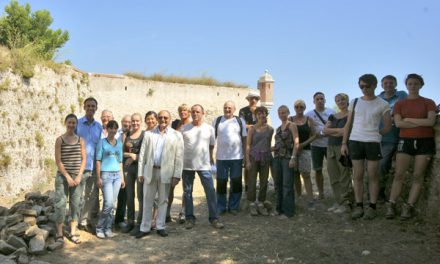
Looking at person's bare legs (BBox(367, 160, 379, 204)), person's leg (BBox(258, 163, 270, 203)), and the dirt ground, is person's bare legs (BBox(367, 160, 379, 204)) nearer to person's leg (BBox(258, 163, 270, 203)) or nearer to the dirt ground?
the dirt ground

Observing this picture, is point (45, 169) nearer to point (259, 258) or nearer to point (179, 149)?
point (179, 149)

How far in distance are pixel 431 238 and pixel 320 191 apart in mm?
2479

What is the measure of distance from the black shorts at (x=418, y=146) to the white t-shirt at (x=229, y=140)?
8.34 feet

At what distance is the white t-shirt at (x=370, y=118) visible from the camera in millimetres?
5520

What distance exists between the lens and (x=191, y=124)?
6.02 metres

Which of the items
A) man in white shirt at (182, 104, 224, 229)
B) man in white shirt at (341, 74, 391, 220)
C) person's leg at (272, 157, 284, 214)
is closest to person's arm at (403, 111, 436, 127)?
man in white shirt at (341, 74, 391, 220)

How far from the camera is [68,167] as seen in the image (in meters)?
5.27

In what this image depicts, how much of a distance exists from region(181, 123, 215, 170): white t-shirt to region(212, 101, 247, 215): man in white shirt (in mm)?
495

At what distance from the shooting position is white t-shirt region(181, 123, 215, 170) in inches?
231

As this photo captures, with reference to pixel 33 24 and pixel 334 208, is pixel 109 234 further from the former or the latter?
pixel 33 24

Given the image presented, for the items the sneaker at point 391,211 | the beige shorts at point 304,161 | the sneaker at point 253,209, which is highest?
the beige shorts at point 304,161

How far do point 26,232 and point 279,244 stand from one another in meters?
3.61

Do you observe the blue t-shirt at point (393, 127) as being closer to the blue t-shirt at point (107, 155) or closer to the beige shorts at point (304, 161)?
the beige shorts at point (304, 161)

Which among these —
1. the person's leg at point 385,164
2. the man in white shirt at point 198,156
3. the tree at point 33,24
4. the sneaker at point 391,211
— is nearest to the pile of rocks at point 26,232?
the man in white shirt at point 198,156
